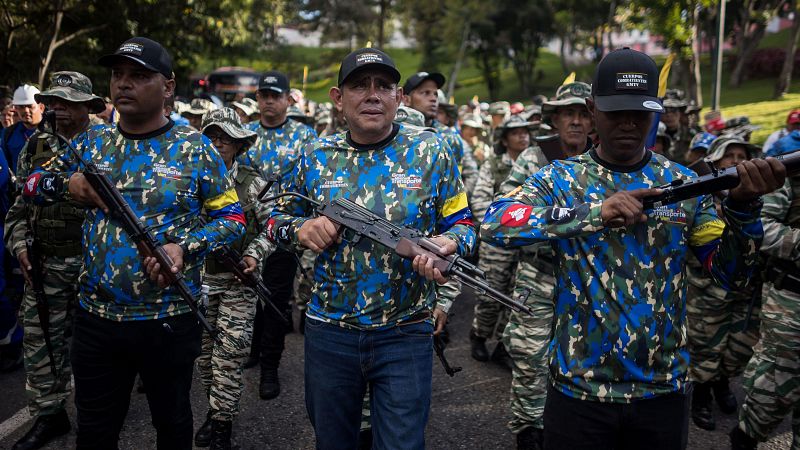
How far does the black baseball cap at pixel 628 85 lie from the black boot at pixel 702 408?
11.4 ft

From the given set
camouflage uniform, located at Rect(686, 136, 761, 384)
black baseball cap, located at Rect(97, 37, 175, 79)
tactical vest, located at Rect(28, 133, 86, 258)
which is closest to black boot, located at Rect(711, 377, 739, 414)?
camouflage uniform, located at Rect(686, 136, 761, 384)

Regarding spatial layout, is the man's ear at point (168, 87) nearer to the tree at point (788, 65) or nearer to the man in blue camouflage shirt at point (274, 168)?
the man in blue camouflage shirt at point (274, 168)

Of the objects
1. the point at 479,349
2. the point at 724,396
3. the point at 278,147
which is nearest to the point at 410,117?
the point at 278,147

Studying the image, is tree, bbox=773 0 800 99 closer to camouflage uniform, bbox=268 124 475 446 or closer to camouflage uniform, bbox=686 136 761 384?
camouflage uniform, bbox=686 136 761 384

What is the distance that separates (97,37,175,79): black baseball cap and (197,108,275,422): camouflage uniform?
1498 millimetres

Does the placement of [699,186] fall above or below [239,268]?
above

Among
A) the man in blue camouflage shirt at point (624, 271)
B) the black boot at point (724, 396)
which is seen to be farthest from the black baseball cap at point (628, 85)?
the black boot at point (724, 396)

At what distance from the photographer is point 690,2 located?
16625mm

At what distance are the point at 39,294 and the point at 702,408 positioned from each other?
17.0 feet

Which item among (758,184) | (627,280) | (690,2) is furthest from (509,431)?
(690,2)

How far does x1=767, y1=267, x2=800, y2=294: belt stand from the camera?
3.88m

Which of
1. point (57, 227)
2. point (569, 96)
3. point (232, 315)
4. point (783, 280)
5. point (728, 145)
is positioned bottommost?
point (232, 315)

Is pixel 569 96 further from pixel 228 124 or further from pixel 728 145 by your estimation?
pixel 228 124

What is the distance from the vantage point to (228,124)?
499 cm
